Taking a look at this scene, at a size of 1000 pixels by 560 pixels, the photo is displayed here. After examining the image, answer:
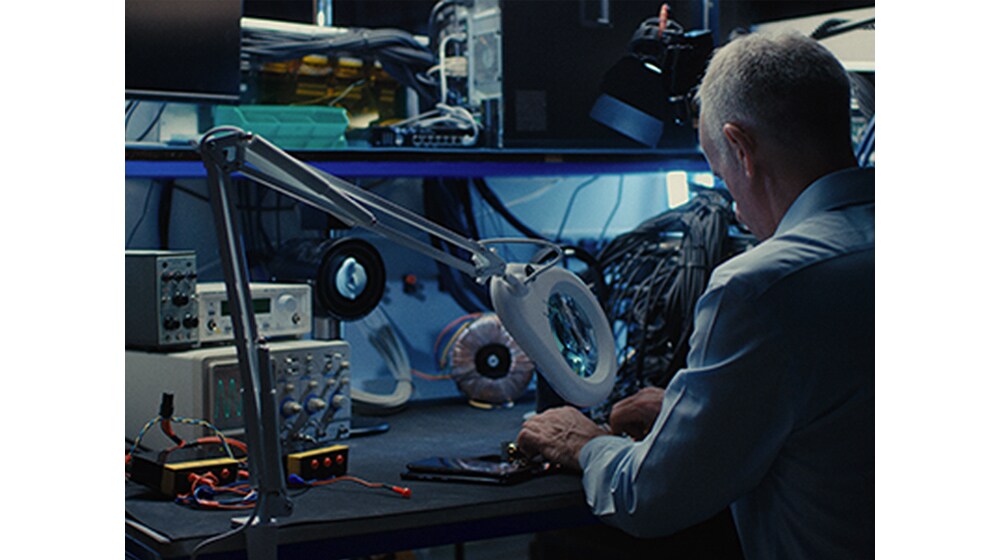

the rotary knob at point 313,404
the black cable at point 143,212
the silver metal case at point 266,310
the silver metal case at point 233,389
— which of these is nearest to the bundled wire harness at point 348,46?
the black cable at point 143,212

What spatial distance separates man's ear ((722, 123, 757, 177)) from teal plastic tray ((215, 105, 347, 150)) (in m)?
1.07

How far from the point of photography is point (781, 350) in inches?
58.8

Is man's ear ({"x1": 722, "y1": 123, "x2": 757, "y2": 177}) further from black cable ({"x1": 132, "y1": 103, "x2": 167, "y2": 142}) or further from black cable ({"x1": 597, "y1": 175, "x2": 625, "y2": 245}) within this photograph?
black cable ({"x1": 597, "y1": 175, "x2": 625, "y2": 245})

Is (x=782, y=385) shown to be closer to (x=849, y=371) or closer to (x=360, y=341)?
(x=849, y=371)

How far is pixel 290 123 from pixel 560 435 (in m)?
0.94

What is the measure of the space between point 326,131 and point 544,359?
3.25ft

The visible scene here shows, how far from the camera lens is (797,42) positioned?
1635 mm

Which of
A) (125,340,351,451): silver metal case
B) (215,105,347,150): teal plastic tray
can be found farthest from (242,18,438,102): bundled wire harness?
(125,340,351,451): silver metal case

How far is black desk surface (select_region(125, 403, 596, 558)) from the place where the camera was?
64.1 inches

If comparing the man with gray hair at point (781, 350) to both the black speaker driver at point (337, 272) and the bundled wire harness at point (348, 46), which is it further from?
the bundled wire harness at point (348, 46)

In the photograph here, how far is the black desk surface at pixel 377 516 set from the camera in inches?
64.1

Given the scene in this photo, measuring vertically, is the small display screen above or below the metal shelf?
below

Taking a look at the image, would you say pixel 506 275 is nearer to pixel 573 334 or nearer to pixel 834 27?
pixel 573 334

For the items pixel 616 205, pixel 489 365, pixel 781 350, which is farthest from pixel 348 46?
pixel 781 350
